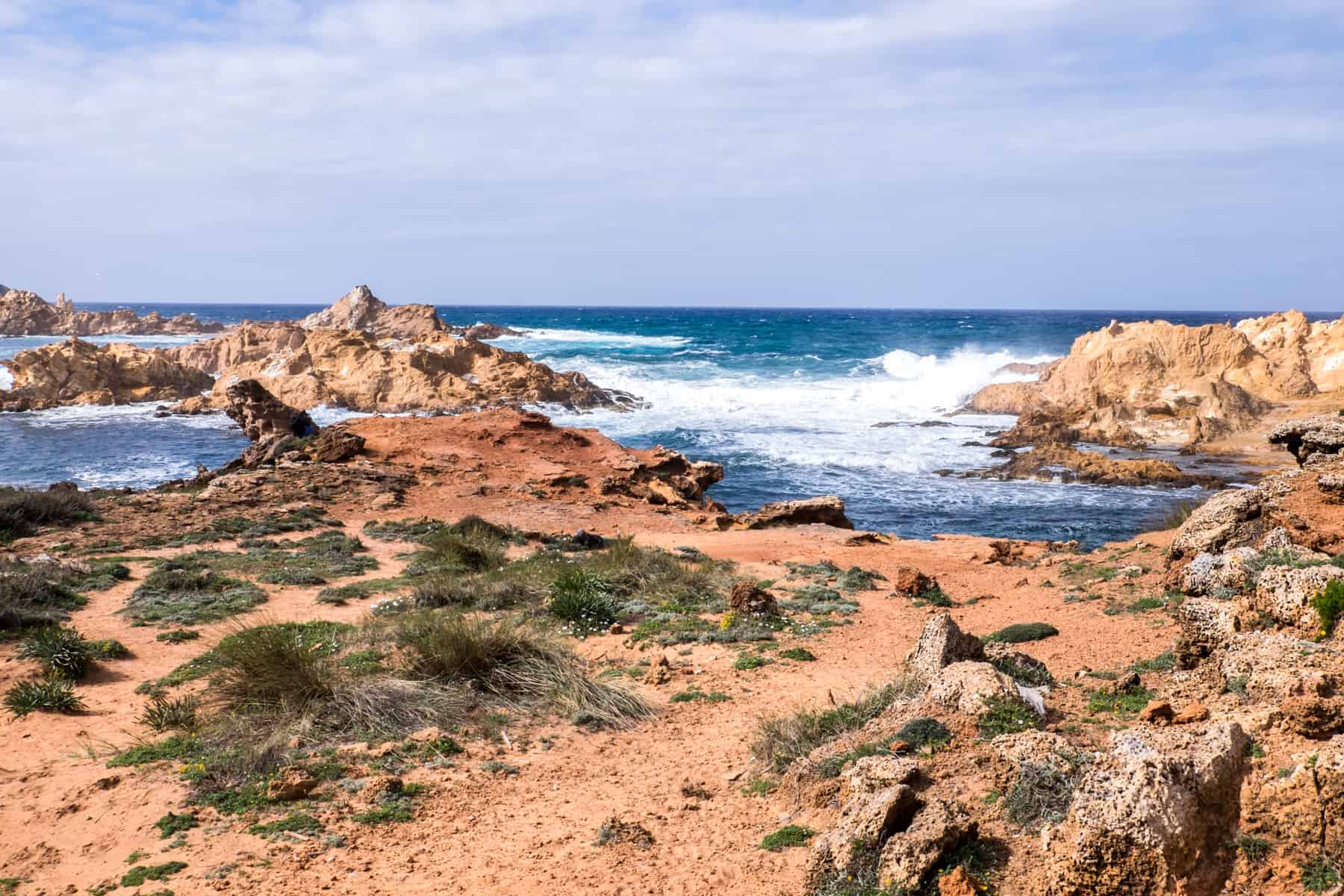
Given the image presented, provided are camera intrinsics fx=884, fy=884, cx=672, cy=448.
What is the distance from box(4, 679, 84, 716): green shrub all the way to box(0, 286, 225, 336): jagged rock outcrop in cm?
7547

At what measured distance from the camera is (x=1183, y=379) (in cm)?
3173

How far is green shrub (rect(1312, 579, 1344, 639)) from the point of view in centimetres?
594

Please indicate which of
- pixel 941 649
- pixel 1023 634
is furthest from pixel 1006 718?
pixel 1023 634

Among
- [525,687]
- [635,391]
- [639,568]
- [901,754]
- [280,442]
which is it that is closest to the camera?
[901,754]

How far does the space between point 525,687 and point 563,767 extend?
1.34 metres

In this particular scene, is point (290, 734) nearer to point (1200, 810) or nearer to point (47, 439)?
point (1200, 810)

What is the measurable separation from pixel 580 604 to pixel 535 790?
4.13 m

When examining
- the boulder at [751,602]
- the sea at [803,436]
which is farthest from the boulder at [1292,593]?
the sea at [803,436]

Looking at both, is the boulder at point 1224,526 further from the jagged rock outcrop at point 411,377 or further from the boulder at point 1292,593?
the jagged rock outcrop at point 411,377

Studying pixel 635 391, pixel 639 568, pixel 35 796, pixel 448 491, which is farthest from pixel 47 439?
pixel 35 796

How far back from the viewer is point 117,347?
135ft

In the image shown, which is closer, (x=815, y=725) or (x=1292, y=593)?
(x=1292, y=593)

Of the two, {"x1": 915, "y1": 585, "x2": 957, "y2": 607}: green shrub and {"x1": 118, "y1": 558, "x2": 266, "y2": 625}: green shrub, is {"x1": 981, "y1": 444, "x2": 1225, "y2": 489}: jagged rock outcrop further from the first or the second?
{"x1": 118, "y1": 558, "x2": 266, "y2": 625}: green shrub

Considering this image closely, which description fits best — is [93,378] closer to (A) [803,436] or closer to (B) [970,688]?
(A) [803,436]
